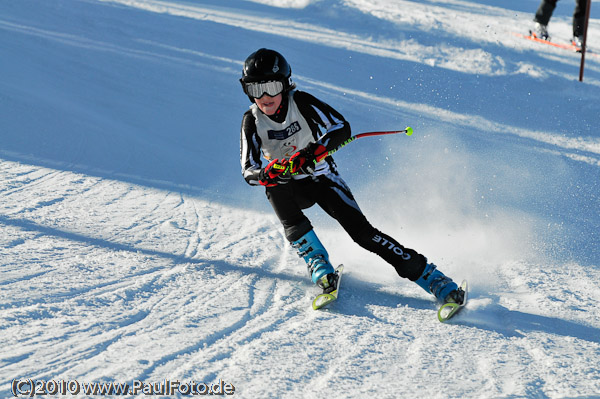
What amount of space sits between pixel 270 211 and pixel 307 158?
195cm

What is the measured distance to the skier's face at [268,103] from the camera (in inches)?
151

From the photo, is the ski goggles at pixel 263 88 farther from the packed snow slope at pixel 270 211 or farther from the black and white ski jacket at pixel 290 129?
the packed snow slope at pixel 270 211

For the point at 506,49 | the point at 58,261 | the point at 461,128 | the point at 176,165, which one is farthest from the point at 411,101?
the point at 58,261

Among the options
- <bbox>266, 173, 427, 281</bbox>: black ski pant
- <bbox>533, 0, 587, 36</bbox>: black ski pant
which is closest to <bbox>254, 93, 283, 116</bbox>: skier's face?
<bbox>266, 173, 427, 281</bbox>: black ski pant

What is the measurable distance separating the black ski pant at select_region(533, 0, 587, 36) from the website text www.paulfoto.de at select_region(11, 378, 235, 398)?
10.0 metres

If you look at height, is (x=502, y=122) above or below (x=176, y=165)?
above

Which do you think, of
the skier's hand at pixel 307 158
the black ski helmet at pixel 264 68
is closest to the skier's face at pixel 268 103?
the black ski helmet at pixel 264 68

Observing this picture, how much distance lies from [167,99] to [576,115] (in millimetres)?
5745

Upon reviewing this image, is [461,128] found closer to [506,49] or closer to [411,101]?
[411,101]

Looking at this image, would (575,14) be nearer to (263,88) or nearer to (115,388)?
(263,88)

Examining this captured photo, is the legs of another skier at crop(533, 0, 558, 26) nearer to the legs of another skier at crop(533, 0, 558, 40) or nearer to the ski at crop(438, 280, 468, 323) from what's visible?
the legs of another skier at crop(533, 0, 558, 40)

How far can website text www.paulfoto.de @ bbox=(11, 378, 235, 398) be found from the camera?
255cm

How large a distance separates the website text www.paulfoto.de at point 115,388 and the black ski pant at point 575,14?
1002 centimetres

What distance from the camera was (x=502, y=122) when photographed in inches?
325
